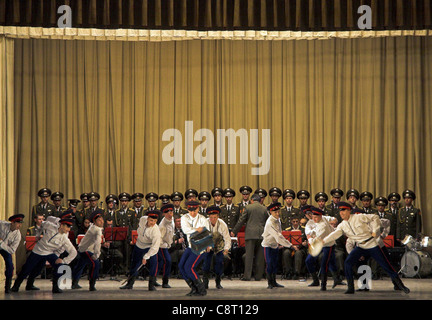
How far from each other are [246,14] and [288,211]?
4.93 m

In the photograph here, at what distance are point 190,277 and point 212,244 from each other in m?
0.78

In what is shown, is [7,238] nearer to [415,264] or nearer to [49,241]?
[49,241]

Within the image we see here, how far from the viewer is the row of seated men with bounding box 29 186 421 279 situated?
681 inches

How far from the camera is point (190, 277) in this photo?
13.4m

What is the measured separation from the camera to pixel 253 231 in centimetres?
1648

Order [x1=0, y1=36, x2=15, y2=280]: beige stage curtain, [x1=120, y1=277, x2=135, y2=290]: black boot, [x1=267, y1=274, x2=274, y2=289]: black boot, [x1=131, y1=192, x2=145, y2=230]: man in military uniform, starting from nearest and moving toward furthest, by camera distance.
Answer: [x1=120, y1=277, x2=135, y2=290]: black boot
[x1=267, y1=274, x2=274, y2=289]: black boot
[x1=0, y1=36, x2=15, y2=280]: beige stage curtain
[x1=131, y1=192, x2=145, y2=230]: man in military uniform

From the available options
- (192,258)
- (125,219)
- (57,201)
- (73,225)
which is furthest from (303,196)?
(57,201)

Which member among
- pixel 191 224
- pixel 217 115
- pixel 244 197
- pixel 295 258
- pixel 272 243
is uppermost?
pixel 217 115

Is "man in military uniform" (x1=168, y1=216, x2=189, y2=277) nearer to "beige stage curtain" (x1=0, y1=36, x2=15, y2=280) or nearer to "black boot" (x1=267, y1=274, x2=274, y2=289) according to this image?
"black boot" (x1=267, y1=274, x2=274, y2=289)

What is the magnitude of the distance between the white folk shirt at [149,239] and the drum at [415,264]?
19.1 feet

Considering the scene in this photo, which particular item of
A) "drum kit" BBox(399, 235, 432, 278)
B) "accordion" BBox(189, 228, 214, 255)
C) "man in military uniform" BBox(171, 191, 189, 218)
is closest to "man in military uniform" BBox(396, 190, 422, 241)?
"drum kit" BBox(399, 235, 432, 278)

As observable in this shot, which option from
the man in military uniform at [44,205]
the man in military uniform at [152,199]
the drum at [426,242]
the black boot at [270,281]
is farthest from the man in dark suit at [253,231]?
the man in military uniform at [44,205]

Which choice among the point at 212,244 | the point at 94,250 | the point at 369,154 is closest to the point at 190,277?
the point at 212,244

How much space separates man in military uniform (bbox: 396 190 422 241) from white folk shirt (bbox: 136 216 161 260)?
6.38 metres
